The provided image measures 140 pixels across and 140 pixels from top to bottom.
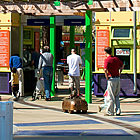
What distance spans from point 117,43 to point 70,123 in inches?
265

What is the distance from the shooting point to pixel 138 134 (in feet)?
29.8

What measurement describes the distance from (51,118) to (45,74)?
4402 millimetres

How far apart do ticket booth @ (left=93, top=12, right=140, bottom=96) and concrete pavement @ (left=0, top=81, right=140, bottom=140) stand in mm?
2260

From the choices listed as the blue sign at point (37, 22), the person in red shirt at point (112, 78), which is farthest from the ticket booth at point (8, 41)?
the person in red shirt at point (112, 78)

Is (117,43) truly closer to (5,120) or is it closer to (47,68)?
(47,68)

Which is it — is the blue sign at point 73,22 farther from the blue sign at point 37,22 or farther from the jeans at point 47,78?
the jeans at point 47,78

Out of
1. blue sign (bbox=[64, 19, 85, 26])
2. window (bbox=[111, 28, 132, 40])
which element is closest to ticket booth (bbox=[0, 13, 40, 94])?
blue sign (bbox=[64, 19, 85, 26])

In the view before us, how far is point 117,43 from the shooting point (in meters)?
16.7

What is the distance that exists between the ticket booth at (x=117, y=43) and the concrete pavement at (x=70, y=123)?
7.41ft

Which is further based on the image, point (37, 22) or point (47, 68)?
point (37, 22)

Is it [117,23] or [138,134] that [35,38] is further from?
[138,134]

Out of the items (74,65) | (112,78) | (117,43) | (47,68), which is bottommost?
(112,78)

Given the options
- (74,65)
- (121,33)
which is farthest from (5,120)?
(121,33)

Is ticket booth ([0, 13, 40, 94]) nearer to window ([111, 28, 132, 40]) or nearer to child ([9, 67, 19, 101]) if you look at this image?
child ([9, 67, 19, 101])
